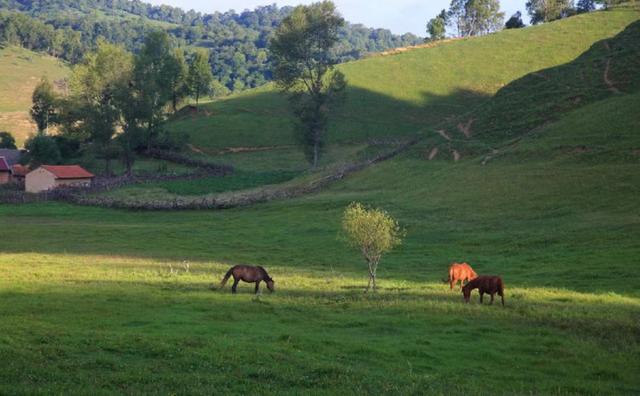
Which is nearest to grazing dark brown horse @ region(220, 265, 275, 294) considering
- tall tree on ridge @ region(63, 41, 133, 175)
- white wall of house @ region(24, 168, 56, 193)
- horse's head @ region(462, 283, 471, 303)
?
horse's head @ region(462, 283, 471, 303)

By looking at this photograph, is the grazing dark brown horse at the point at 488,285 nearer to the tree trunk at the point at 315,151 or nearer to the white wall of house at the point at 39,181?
the tree trunk at the point at 315,151

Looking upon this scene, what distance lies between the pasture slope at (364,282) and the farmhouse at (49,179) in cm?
1426

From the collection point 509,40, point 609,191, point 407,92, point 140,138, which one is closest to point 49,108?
point 140,138

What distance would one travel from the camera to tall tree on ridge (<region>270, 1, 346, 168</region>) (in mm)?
100312

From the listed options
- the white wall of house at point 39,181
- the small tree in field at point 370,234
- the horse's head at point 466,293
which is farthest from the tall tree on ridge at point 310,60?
the horse's head at point 466,293

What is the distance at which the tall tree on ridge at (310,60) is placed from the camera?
3949 inches

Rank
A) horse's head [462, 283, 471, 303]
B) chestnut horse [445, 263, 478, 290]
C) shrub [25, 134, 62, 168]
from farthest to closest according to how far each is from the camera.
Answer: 1. shrub [25, 134, 62, 168]
2. chestnut horse [445, 263, 478, 290]
3. horse's head [462, 283, 471, 303]

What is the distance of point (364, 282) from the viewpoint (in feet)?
117

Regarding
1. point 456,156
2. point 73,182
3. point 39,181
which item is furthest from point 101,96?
point 456,156

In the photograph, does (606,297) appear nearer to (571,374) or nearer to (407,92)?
(571,374)

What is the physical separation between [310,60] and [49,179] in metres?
40.8

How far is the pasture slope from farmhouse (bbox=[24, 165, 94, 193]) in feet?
46.8

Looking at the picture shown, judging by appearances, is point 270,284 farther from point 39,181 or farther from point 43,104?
point 43,104

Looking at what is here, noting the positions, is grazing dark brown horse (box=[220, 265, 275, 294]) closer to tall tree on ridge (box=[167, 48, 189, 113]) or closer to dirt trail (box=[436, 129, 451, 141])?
dirt trail (box=[436, 129, 451, 141])
